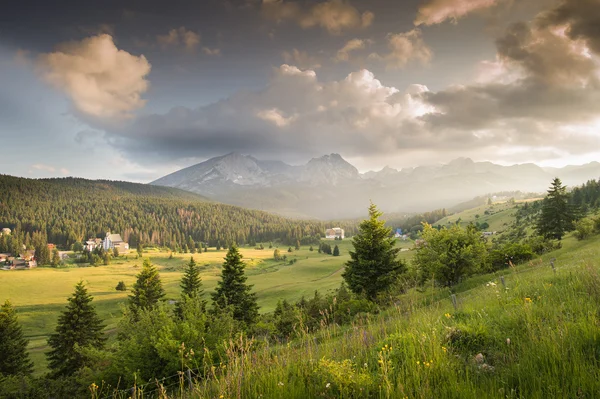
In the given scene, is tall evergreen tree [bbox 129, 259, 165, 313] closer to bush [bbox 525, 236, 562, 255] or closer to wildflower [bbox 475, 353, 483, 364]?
wildflower [bbox 475, 353, 483, 364]

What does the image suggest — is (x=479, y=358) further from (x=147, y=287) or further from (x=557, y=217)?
(x=557, y=217)

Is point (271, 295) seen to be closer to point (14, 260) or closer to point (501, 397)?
point (501, 397)

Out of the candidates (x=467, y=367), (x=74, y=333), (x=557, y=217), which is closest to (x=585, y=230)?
(x=557, y=217)

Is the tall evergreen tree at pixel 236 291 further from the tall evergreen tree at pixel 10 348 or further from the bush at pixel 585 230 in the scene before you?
the bush at pixel 585 230

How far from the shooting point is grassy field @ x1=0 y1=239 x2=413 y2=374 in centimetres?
6661

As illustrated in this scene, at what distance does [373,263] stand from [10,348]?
45.9 metres

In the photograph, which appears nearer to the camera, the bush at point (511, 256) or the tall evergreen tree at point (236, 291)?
the bush at point (511, 256)

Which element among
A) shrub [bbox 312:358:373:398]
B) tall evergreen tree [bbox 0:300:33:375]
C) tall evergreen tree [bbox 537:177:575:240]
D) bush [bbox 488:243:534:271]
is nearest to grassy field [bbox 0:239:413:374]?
tall evergreen tree [bbox 0:300:33:375]

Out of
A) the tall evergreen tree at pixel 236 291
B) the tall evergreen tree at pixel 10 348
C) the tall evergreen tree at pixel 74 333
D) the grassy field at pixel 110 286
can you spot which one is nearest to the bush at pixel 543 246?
A: the tall evergreen tree at pixel 236 291

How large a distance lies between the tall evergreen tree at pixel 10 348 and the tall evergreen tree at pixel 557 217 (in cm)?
8191

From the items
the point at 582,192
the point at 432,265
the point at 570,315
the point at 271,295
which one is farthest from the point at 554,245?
the point at 582,192

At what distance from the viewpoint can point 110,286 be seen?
101 m

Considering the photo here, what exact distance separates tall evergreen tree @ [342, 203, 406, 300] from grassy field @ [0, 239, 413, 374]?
39.0 m

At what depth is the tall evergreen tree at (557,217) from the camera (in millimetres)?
51341
